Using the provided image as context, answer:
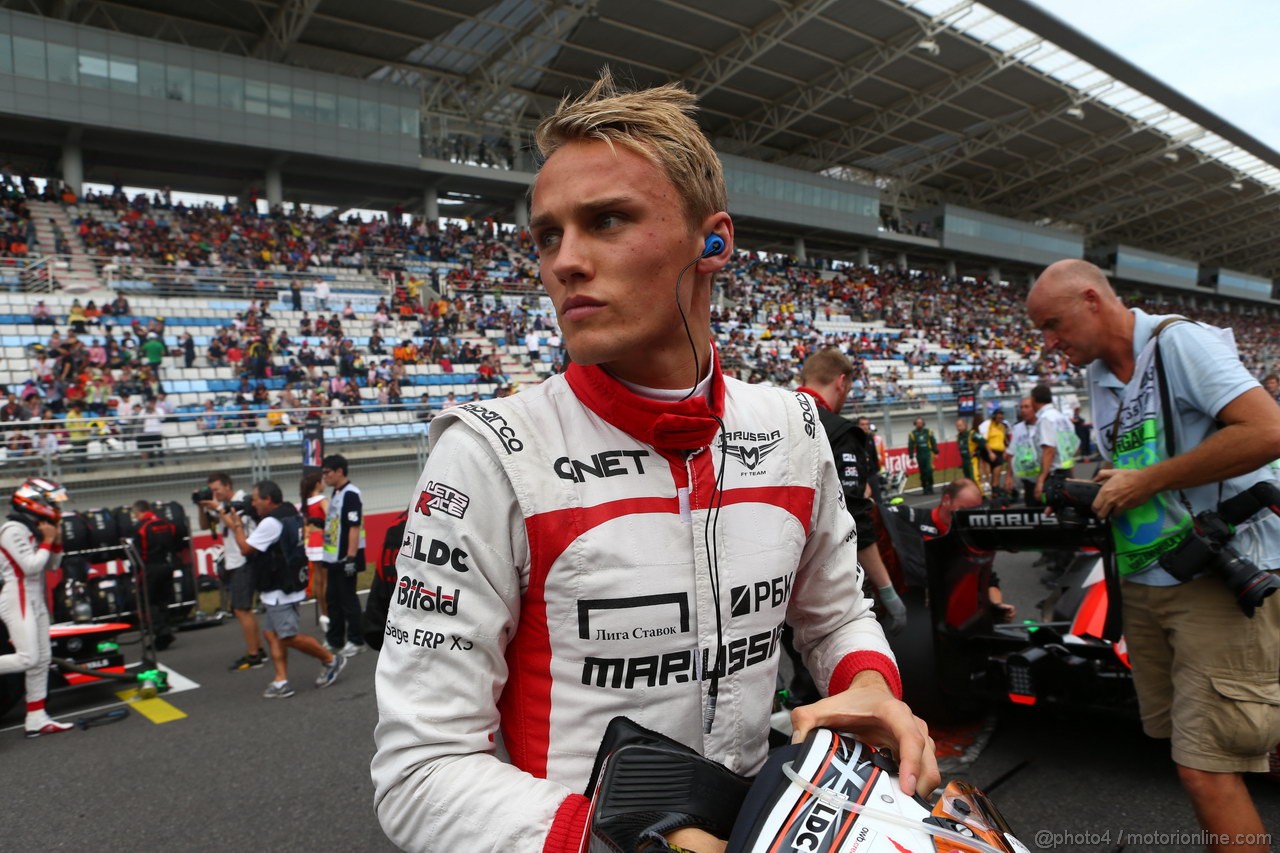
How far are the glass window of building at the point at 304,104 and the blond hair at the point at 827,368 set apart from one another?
27279mm

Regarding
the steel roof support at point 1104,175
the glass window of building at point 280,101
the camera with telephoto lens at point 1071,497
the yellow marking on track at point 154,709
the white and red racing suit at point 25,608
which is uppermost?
the steel roof support at point 1104,175

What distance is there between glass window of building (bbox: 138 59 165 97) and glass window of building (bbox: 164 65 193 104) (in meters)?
0.16

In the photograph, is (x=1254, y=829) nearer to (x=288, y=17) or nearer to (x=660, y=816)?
(x=660, y=816)

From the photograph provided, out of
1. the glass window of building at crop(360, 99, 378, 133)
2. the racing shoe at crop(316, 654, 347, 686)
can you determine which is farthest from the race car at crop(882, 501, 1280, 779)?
the glass window of building at crop(360, 99, 378, 133)

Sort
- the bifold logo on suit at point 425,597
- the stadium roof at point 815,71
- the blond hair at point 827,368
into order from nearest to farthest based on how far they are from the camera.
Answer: the bifold logo on suit at point 425,597 < the blond hair at point 827,368 < the stadium roof at point 815,71

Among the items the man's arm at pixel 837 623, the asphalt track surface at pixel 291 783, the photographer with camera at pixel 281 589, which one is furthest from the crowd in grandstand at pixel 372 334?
the man's arm at pixel 837 623

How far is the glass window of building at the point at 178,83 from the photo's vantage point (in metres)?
24.7

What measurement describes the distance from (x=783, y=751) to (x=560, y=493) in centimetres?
44

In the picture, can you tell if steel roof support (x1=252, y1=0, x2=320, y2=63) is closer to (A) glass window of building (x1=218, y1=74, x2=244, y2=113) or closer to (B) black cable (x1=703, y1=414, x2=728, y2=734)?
(A) glass window of building (x1=218, y1=74, x2=244, y2=113)

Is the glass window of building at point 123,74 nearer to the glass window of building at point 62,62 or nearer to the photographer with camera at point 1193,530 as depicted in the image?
the glass window of building at point 62,62

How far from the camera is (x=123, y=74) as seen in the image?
24078mm

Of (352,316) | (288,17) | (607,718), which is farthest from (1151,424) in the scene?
(288,17)

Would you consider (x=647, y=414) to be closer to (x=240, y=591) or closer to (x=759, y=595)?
(x=759, y=595)

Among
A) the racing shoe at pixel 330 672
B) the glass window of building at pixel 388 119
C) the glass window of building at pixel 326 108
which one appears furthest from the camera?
the glass window of building at pixel 388 119
